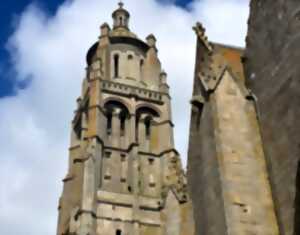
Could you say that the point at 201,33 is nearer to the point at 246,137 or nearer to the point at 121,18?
the point at 246,137

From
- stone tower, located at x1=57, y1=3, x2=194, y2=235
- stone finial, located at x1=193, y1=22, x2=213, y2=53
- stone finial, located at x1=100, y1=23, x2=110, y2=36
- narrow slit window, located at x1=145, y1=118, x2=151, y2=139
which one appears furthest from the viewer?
stone finial, located at x1=100, y1=23, x2=110, y2=36

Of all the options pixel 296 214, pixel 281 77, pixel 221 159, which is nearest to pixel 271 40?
pixel 281 77

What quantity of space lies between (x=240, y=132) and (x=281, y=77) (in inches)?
38.6

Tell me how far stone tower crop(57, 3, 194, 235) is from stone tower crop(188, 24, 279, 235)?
1934cm

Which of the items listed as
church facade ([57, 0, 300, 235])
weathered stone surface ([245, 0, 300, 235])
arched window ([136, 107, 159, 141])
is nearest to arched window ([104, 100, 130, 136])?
arched window ([136, 107, 159, 141])

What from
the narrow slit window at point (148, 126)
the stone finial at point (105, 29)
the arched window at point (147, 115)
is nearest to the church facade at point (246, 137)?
the narrow slit window at point (148, 126)

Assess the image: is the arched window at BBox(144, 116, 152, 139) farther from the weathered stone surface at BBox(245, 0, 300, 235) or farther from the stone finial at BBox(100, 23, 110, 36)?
the weathered stone surface at BBox(245, 0, 300, 235)

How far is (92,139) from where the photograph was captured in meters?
33.5

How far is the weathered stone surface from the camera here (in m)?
7.38

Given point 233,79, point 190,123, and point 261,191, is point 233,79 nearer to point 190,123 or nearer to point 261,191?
point 190,123

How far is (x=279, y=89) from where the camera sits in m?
8.11

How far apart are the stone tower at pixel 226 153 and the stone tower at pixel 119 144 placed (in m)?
19.3

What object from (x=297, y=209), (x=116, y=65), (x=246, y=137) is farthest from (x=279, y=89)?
(x=116, y=65)

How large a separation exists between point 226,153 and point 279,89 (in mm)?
1148
